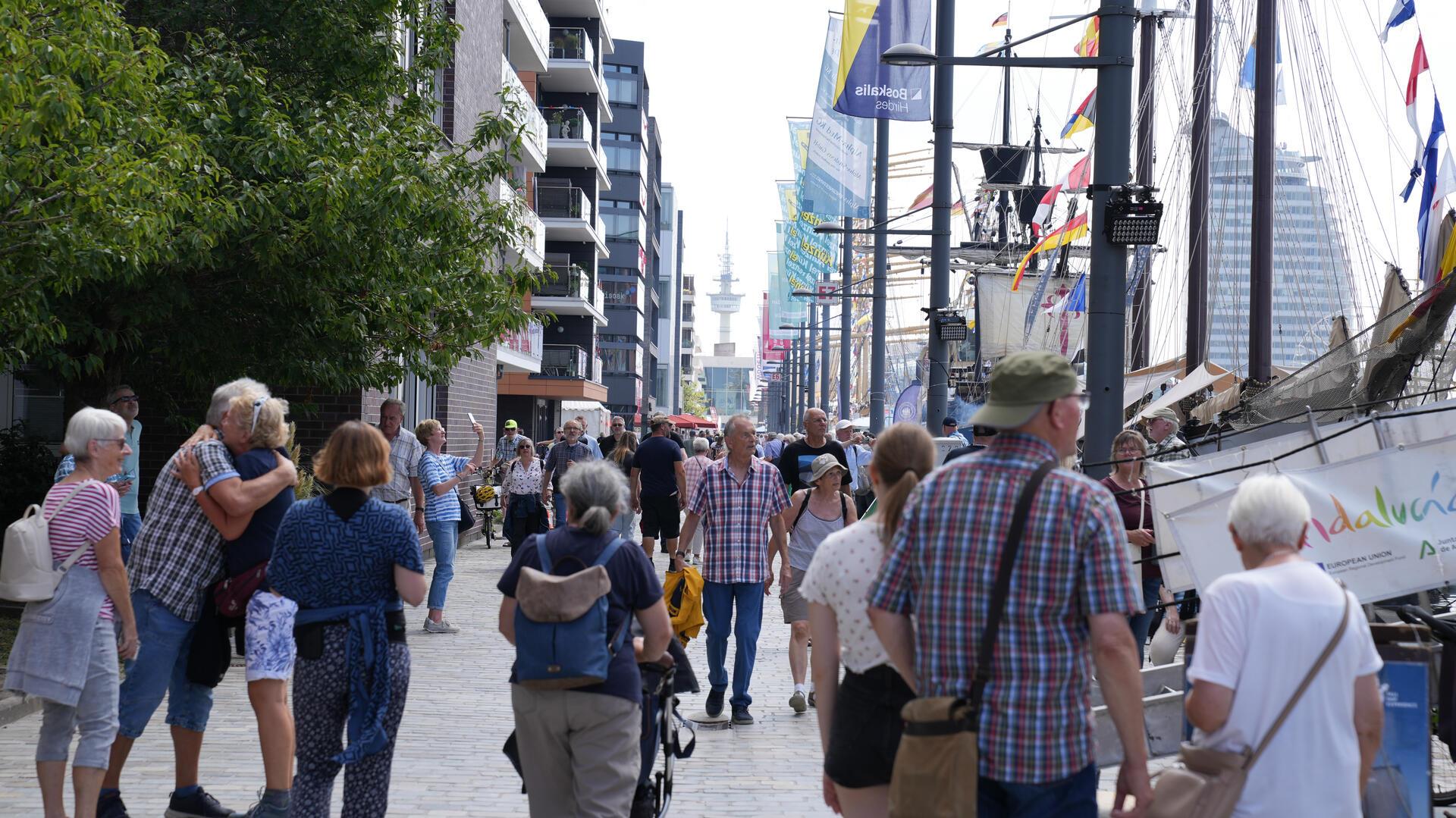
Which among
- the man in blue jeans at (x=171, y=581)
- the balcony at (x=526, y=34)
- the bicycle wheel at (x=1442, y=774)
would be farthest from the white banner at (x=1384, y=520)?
the balcony at (x=526, y=34)

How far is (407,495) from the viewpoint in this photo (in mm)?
12023

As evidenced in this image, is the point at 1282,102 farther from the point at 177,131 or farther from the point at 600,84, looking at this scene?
the point at 600,84

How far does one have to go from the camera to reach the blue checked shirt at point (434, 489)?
39.1 feet

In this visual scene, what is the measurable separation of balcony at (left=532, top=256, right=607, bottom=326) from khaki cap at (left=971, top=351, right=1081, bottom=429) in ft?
134

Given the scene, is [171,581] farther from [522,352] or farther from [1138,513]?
[522,352]

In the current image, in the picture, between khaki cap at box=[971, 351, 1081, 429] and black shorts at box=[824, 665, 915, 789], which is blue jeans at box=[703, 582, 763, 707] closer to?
black shorts at box=[824, 665, 915, 789]

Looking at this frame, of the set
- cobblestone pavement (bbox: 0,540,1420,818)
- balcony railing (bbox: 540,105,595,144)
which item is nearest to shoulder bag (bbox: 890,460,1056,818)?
cobblestone pavement (bbox: 0,540,1420,818)

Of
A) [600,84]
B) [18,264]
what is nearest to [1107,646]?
[18,264]

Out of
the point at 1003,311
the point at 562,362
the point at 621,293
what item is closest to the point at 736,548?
the point at 562,362

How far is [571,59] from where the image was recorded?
149 ft

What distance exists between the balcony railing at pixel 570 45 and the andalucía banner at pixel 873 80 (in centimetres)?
2706

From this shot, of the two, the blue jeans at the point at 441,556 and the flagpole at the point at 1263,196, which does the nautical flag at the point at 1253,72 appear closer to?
the flagpole at the point at 1263,196

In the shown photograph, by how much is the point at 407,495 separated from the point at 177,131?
3837 millimetres

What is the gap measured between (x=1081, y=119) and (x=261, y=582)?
29531 millimetres
